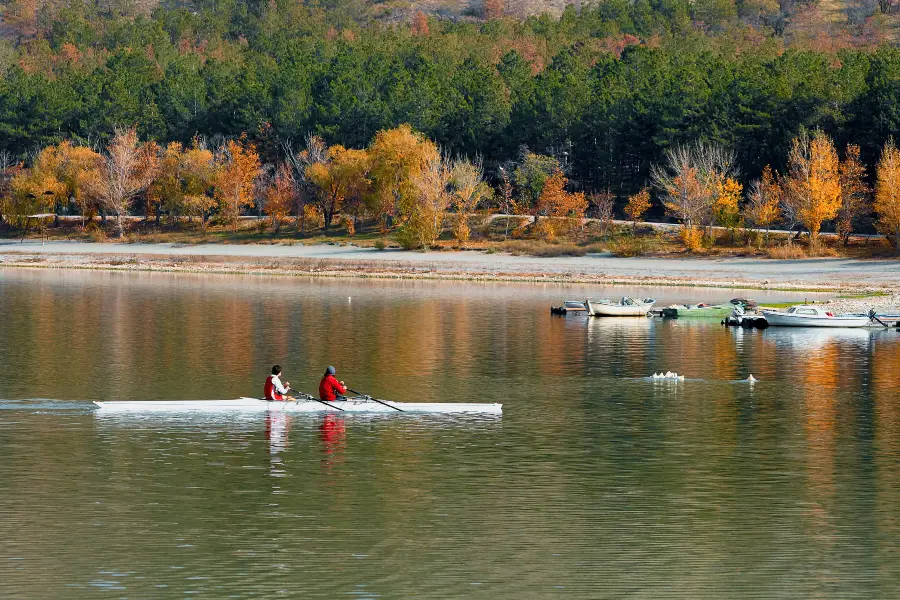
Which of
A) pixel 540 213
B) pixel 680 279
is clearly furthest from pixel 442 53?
pixel 680 279

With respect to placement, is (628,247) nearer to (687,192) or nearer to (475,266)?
(687,192)

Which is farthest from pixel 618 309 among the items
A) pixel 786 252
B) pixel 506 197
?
pixel 506 197

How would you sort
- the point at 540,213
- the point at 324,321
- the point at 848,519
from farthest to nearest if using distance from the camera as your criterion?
the point at 540,213
the point at 324,321
the point at 848,519

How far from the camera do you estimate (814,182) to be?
115188 mm

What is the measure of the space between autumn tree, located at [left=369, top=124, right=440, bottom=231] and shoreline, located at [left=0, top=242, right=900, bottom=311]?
760cm

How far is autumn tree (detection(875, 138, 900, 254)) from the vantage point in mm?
112125

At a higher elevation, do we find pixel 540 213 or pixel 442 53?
pixel 442 53

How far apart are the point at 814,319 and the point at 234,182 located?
3151 inches

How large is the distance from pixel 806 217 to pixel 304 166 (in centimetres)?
5908

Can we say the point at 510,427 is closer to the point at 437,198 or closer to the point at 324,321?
the point at 324,321

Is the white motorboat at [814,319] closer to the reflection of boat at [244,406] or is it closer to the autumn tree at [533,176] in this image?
the reflection of boat at [244,406]

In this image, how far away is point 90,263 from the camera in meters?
127

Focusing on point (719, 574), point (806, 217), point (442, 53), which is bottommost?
point (719, 574)

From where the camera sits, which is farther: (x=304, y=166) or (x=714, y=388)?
(x=304, y=166)
